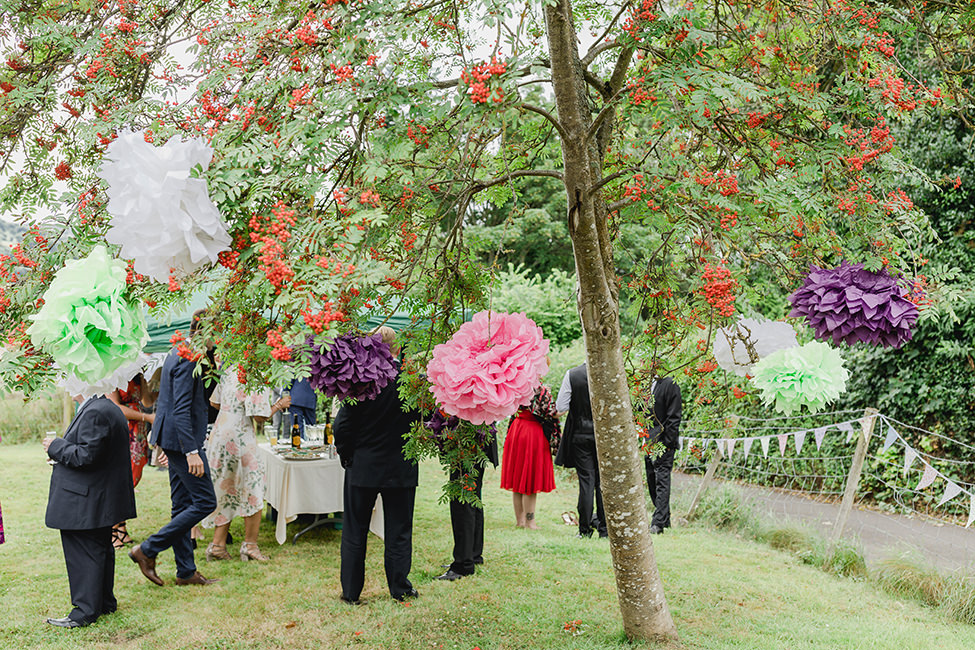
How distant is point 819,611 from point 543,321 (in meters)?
9.97

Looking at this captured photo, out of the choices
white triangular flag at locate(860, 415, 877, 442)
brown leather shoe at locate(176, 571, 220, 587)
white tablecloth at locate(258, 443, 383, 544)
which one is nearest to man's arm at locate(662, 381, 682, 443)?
white triangular flag at locate(860, 415, 877, 442)

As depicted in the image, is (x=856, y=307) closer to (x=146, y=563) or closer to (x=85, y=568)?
(x=85, y=568)

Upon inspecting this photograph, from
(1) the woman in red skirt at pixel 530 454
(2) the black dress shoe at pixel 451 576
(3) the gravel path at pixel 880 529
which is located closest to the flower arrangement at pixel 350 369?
(2) the black dress shoe at pixel 451 576

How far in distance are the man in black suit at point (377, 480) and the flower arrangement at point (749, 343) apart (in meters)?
2.01

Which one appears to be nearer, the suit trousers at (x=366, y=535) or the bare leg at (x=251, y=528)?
the suit trousers at (x=366, y=535)

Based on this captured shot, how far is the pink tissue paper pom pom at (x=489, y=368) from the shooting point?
291 centimetres

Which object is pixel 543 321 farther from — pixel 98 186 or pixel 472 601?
pixel 98 186

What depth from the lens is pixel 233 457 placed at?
240 inches

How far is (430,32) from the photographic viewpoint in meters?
3.88

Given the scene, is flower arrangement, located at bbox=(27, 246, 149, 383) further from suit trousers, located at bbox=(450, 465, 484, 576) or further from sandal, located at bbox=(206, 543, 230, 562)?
sandal, located at bbox=(206, 543, 230, 562)

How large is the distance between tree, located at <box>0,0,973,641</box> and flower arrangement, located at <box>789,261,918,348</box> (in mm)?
115

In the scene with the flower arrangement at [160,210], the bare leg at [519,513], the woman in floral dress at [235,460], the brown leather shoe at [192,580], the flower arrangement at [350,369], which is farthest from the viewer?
the bare leg at [519,513]

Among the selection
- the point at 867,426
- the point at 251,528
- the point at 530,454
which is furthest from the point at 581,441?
the point at 251,528

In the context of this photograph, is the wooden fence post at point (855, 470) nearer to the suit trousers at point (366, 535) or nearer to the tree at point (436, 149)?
the tree at point (436, 149)
